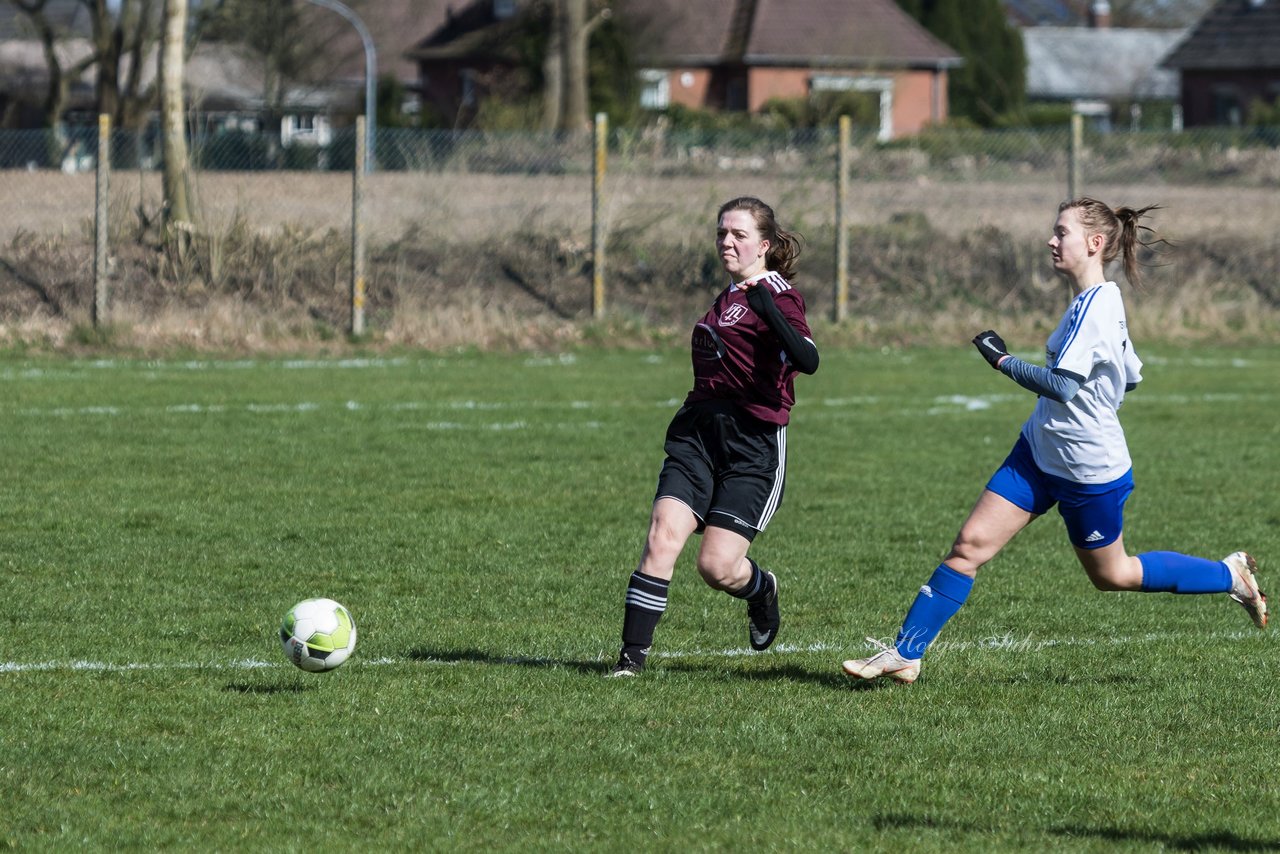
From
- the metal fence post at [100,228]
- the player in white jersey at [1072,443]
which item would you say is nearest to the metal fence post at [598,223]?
the metal fence post at [100,228]

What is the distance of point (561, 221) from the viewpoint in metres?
21.8

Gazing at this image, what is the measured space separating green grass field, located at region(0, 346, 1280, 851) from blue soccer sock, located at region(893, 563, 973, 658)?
0.18 meters

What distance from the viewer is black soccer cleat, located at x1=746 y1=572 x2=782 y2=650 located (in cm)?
664

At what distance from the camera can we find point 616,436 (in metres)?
13.2

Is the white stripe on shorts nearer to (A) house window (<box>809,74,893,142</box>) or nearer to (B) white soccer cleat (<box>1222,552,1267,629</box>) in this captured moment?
(B) white soccer cleat (<box>1222,552,1267,629</box>)

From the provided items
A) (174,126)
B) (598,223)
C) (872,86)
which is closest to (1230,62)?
(872,86)

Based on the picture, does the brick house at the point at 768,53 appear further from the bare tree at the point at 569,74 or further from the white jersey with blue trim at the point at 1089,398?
the white jersey with blue trim at the point at 1089,398

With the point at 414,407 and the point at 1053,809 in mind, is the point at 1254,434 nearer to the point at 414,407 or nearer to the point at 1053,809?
the point at 414,407

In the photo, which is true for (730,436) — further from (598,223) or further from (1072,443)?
(598,223)

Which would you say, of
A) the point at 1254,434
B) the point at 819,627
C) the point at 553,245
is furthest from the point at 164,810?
the point at 553,245

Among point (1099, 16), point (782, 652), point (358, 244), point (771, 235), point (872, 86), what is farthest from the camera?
point (1099, 16)

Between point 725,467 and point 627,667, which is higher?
point 725,467

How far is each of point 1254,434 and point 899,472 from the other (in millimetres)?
3656

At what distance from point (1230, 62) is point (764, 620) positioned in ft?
198
